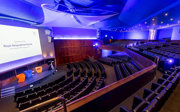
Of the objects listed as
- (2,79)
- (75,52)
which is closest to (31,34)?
(2,79)

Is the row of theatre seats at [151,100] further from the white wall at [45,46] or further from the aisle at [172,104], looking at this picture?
the white wall at [45,46]

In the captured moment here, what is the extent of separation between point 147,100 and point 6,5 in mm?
6265

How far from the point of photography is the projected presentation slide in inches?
Result: 163

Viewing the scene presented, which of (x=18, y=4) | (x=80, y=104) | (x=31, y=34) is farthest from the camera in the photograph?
(x=31, y=34)

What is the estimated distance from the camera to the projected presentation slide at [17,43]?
4.14m

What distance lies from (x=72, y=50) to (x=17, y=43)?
5481mm

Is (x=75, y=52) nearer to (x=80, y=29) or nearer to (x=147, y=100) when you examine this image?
(x=80, y=29)

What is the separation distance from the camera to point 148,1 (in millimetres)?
3439

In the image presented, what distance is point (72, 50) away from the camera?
32.3 ft

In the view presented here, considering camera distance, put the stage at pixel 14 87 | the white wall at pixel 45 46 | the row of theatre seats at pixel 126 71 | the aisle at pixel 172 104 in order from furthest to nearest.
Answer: the white wall at pixel 45 46 < the row of theatre seats at pixel 126 71 < the stage at pixel 14 87 < the aisle at pixel 172 104

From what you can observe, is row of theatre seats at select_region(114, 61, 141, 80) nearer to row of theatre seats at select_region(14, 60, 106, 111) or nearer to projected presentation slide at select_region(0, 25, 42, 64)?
row of theatre seats at select_region(14, 60, 106, 111)

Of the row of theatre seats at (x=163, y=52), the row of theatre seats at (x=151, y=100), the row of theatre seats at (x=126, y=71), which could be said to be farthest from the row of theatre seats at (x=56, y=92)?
the row of theatre seats at (x=163, y=52)

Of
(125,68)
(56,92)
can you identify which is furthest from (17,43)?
(125,68)

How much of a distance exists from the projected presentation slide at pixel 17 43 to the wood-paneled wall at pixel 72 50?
2623mm
